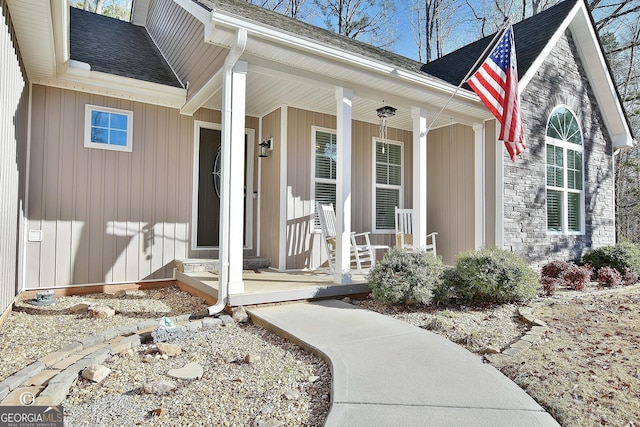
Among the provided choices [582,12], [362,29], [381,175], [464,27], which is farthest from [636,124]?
[381,175]

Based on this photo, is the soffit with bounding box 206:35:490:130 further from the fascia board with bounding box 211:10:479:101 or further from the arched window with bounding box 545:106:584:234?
the arched window with bounding box 545:106:584:234

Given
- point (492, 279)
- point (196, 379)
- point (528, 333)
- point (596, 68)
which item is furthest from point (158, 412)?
point (596, 68)

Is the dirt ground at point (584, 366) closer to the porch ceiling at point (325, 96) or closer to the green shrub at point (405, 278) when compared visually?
the green shrub at point (405, 278)

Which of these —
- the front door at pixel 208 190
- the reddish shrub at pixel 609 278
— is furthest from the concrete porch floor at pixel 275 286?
the reddish shrub at pixel 609 278

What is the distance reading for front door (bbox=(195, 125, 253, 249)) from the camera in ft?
19.1

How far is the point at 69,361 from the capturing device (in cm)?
254

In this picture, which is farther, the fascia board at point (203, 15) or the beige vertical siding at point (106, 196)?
the beige vertical siding at point (106, 196)

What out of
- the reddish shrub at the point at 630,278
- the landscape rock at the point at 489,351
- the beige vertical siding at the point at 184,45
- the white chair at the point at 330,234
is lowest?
the landscape rock at the point at 489,351

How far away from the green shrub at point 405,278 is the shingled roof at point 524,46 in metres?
3.75

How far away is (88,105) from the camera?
4887 millimetres

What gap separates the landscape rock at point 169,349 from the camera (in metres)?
2.76

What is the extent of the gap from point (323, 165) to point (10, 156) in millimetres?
3864

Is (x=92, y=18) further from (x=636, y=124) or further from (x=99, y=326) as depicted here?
(x=636, y=124)

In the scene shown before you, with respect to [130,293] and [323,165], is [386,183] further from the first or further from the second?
[130,293]
